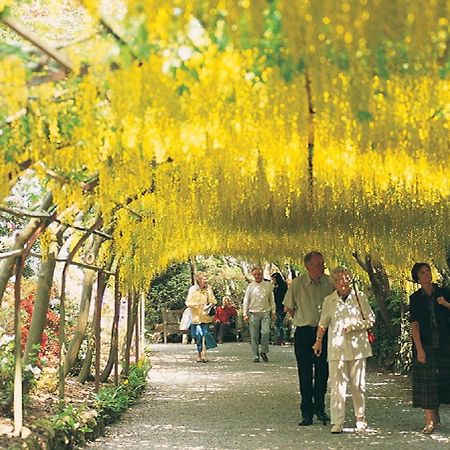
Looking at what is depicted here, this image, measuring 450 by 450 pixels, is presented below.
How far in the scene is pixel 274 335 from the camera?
1884 cm

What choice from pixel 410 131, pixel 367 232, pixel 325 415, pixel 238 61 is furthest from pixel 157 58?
pixel 367 232

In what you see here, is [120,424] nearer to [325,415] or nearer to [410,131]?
[325,415]

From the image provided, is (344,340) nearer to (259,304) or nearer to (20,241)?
(20,241)

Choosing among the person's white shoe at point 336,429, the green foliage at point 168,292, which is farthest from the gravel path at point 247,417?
the green foliage at point 168,292

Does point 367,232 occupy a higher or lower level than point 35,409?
higher

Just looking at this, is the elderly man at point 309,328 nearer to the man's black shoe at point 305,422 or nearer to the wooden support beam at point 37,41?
the man's black shoe at point 305,422

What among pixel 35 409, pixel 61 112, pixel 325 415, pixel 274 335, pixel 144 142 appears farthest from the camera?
pixel 274 335

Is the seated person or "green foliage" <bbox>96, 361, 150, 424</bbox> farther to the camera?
the seated person

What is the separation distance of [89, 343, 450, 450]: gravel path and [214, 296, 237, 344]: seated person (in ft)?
21.1

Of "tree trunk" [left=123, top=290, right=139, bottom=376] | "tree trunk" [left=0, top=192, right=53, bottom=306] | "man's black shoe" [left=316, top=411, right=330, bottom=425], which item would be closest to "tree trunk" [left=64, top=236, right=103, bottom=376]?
"tree trunk" [left=123, top=290, right=139, bottom=376]

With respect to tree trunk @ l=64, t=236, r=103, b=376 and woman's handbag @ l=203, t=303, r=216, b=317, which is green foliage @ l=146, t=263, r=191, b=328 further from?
tree trunk @ l=64, t=236, r=103, b=376

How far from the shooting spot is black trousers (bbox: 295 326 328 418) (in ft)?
22.3

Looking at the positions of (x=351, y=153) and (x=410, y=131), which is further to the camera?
(x=351, y=153)

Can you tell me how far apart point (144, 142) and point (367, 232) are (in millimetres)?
5529
